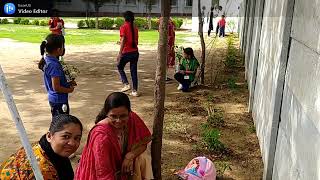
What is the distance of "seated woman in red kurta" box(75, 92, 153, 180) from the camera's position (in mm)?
2480

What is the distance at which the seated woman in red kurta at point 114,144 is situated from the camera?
248 centimetres

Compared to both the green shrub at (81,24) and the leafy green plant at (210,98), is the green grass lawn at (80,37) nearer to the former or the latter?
the green shrub at (81,24)

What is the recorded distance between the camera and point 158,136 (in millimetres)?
3625

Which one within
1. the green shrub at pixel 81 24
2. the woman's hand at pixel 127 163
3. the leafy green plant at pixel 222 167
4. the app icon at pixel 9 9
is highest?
the app icon at pixel 9 9

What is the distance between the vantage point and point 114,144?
2.52 meters

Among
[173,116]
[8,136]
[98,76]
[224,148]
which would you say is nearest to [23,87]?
[98,76]

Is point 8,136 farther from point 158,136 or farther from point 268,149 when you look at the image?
point 268,149

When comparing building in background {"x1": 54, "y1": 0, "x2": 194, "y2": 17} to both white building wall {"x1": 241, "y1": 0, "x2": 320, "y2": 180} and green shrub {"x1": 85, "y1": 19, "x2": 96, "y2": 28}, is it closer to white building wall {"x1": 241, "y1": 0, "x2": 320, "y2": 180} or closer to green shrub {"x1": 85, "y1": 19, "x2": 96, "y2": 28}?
green shrub {"x1": 85, "y1": 19, "x2": 96, "y2": 28}

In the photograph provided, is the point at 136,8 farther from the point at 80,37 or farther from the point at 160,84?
the point at 160,84

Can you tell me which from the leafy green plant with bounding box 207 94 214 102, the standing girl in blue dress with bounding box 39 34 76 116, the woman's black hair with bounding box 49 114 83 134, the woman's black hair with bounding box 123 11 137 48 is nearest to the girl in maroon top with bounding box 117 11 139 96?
the woman's black hair with bounding box 123 11 137 48

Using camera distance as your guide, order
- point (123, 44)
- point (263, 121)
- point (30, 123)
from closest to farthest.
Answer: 1. point (263, 121)
2. point (30, 123)
3. point (123, 44)

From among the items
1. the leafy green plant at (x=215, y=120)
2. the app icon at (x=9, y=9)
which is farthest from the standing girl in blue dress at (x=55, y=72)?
the leafy green plant at (x=215, y=120)

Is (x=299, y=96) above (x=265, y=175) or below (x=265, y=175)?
above

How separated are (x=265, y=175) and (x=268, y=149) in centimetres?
27
